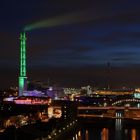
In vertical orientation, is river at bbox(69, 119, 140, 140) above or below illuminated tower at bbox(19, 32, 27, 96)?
below

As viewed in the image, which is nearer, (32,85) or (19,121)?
(19,121)

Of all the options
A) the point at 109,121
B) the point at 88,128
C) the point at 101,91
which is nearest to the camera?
the point at 88,128

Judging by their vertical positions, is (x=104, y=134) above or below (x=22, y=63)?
below

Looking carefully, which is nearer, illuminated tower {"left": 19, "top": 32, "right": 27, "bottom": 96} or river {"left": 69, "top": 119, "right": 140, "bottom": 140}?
river {"left": 69, "top": 119, "right": 140, "bottom": 140}

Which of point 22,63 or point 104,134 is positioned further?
point 22,63

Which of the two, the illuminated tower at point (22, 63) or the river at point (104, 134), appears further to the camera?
the illuminated tower at point (22, 63)

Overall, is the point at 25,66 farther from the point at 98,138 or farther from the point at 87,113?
the point at 98,138

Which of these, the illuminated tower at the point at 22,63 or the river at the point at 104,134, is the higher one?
the illuminated tower at the point at 22,63

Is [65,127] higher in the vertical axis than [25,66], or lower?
lower

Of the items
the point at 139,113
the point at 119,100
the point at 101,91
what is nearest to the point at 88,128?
the point at 139,113

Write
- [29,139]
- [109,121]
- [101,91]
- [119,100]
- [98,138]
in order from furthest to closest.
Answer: [101,91] → [119,100] → [109,121] → [98,138] → [29,139]

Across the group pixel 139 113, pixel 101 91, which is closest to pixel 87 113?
pixel 139 113

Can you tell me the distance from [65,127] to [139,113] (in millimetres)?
12860

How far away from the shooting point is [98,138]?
1705 centimetres
